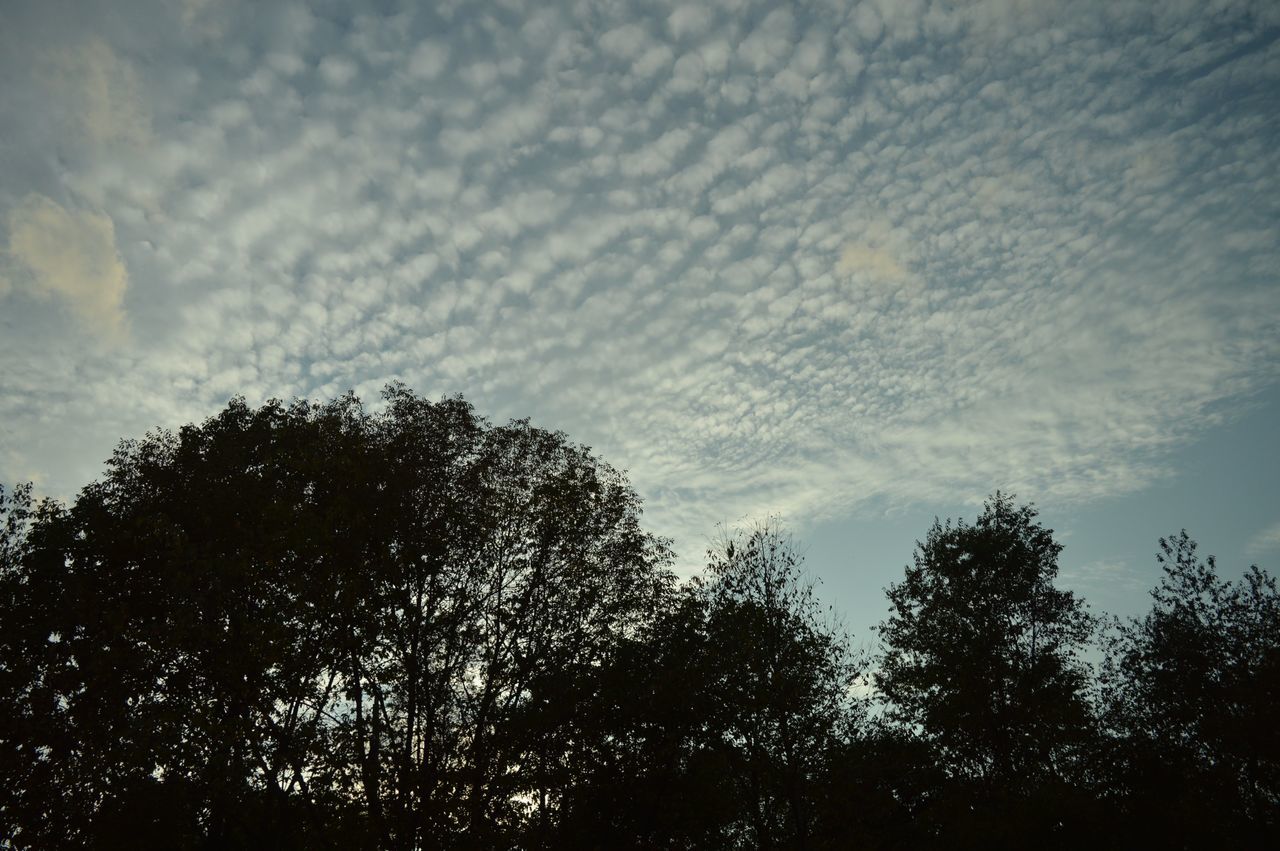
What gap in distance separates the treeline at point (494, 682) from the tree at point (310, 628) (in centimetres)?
11

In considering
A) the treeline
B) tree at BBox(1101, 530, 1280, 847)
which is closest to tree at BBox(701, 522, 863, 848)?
the treeline

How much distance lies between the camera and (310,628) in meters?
21.0

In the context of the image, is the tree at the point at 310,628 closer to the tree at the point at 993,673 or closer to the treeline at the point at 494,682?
the treeline at the point at 494,682

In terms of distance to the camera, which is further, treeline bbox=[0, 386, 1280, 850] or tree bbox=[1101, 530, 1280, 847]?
tree bbox=[1101, 530, 1280, 847]

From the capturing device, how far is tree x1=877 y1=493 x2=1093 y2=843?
37.1 metres

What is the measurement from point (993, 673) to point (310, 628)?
35.1m

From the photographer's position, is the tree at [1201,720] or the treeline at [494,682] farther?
the tree at [1201,720]

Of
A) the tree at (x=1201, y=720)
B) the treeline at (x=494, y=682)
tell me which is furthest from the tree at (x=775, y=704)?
the tree at (x=1201, y=720)

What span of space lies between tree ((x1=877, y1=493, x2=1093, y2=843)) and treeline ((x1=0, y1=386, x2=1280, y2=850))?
202 millimetres

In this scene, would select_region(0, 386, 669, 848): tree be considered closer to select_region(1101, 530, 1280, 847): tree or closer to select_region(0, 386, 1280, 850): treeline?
select_region(0, 386, 1280, 850): treeline

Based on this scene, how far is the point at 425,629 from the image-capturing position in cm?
2445

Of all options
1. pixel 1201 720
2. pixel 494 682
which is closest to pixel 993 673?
pixel 1201 720

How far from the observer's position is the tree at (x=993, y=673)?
122 feet

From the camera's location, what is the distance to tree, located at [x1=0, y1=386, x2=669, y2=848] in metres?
19.1
